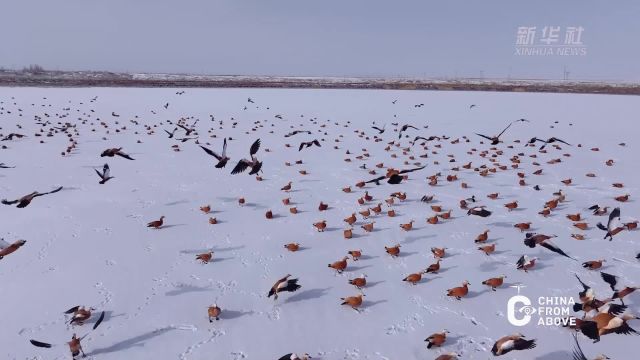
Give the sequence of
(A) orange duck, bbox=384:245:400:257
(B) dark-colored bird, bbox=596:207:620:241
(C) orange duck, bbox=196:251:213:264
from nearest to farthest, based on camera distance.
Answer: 1. (C) orange duck, bbox=196:251:213:264
2. (A) orange duck, bbox=384:245:400:257
3. (B) dark-colored bird, bbox=596:207:620:241

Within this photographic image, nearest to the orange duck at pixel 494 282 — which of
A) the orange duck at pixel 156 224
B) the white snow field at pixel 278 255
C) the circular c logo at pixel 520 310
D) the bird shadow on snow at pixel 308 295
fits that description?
the white snow field at pixel 278 255

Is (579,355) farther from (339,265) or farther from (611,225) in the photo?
(611,225)

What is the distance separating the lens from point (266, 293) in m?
6.96

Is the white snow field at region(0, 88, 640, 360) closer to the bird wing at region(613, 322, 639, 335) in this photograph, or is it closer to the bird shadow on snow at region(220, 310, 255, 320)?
the bird shadow on snow at region(220, 310, 255, 320)

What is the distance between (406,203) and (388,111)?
24.4 m

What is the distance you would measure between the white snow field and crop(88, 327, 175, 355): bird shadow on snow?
27 mm

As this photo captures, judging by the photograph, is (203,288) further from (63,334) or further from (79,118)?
(79,118)

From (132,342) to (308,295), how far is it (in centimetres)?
282

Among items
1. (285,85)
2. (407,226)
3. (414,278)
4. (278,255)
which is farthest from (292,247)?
(285,85)

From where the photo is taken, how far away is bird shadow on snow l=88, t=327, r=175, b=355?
18.4ft

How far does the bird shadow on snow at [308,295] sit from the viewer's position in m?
6.85

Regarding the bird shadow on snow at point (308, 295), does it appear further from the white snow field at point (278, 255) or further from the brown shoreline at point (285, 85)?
the brown shoreline at point (285, 85)

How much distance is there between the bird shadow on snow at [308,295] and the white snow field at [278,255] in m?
0.03

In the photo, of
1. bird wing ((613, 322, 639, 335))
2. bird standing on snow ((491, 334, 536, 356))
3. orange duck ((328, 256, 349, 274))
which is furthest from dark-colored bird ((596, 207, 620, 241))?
orange duck ((328, 256, 349, 274))
